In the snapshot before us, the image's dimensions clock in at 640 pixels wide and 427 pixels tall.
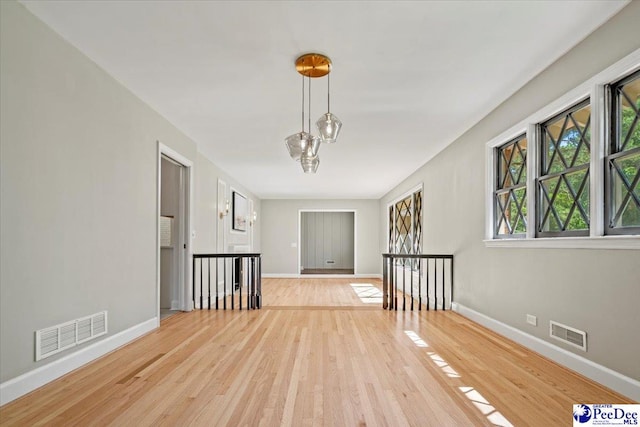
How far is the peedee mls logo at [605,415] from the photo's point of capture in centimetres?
197

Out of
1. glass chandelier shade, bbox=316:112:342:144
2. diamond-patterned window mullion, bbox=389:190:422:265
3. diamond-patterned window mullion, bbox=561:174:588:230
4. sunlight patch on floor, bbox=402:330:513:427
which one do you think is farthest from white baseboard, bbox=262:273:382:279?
diamond-patterned window mullion, bbox=561:174:588:230

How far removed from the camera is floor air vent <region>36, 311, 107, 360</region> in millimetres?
2447

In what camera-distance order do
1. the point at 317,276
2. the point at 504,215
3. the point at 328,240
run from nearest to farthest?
the point at 504,215, the point at 317,276, the point at 328,240

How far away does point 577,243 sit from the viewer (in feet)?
8.76

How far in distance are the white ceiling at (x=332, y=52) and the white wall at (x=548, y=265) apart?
16 centimetres

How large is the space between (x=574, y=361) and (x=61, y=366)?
358cm

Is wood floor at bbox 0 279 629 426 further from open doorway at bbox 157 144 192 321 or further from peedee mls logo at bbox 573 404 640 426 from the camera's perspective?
open doorway at bbox 157 144 192 321

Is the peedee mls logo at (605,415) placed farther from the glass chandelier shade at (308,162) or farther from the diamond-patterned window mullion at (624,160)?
the glass chandelier shade at (308,162)

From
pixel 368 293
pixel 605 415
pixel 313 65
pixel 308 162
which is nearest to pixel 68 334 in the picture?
pixel 308 162

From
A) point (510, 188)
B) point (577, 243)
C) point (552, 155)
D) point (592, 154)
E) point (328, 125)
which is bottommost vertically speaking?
point (577, 243)

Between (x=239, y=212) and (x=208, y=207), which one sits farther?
(x=239, y=212)

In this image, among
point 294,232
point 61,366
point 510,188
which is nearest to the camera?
point 61,366

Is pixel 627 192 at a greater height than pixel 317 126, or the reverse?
pixel 317 126

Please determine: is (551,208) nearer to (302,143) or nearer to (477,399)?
(477,399)
